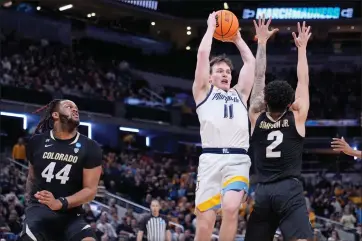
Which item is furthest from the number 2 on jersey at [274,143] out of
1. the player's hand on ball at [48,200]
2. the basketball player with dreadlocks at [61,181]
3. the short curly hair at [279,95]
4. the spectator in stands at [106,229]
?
the spectator in stands at [106,229]

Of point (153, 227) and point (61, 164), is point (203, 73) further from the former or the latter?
point (153, 227)

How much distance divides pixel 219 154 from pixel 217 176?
0.88 feet

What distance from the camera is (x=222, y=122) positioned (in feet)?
30.0

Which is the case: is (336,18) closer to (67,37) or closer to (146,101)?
(146,101)

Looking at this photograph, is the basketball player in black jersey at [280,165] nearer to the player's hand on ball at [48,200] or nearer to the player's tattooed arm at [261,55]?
the player's tattooed arm at [261,55]

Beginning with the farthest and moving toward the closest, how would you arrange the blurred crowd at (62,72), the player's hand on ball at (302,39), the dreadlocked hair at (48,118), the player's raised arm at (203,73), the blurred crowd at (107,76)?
1. the blurred crowd at (107,76)
2. the blurred crowd at (62,72)
3. the player's raised arm at (203,73)
4. the dreadlocked hair at (48,118)
5. the player's hand on ball at (302,39)

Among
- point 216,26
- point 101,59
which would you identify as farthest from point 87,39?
point 216,26

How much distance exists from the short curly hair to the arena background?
52.8 feet

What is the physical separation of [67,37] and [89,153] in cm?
3081

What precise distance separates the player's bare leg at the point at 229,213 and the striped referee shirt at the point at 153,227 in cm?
633

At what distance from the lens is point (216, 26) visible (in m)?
9.64

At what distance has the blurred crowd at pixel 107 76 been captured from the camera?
31.8 metres

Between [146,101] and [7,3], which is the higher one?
[7,3]

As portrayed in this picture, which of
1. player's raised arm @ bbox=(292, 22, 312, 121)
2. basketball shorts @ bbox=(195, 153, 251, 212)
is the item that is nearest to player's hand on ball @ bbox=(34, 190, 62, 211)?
basketball shorts @ bbox=(195, 153, 251, 212)
